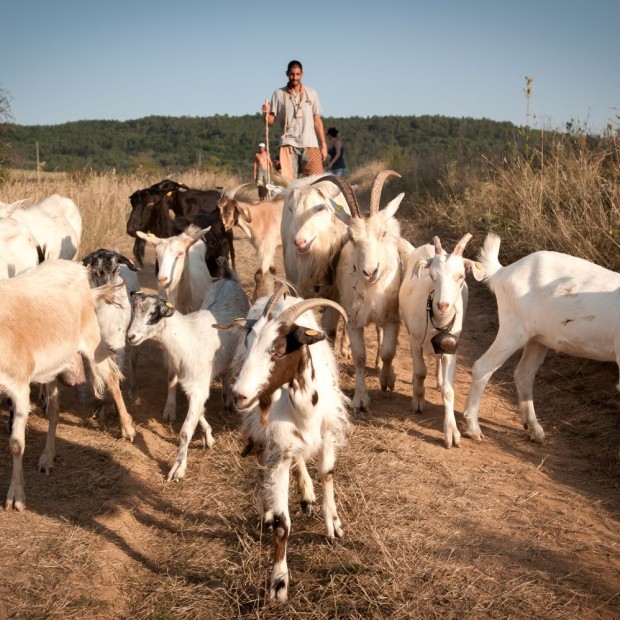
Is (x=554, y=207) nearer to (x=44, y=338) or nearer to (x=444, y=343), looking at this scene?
(x=444, y=343)

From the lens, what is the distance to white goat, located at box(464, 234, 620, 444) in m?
5.45

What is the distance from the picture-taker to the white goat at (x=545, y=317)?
5.45 m

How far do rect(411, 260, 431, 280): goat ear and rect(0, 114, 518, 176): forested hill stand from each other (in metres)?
32.1

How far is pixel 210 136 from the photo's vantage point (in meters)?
57.8

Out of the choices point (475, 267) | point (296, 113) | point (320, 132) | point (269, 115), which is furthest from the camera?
point (269, 115)

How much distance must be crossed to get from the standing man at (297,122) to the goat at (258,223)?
85cm

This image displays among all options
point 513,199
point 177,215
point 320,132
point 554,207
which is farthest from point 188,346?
point 513,199

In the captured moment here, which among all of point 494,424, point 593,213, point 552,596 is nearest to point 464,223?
point 593,213

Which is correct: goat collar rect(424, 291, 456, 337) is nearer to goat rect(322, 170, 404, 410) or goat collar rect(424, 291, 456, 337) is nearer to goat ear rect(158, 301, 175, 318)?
goat rect(322, 170, 404, 410)

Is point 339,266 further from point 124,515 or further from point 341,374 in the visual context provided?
point 124,515

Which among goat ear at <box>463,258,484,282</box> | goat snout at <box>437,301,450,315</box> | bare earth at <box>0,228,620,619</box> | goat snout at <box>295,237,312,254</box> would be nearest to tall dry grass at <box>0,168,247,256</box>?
goat snout at <box>295,237,312,254</box>

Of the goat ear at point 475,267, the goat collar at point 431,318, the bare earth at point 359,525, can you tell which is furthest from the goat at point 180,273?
the goat ear at point 475,267

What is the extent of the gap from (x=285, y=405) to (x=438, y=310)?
1.77 metres

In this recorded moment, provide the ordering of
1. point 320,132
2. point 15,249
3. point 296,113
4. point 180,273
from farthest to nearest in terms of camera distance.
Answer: point 320,132 → point 296,113 → point 180,273 → point 15,249
